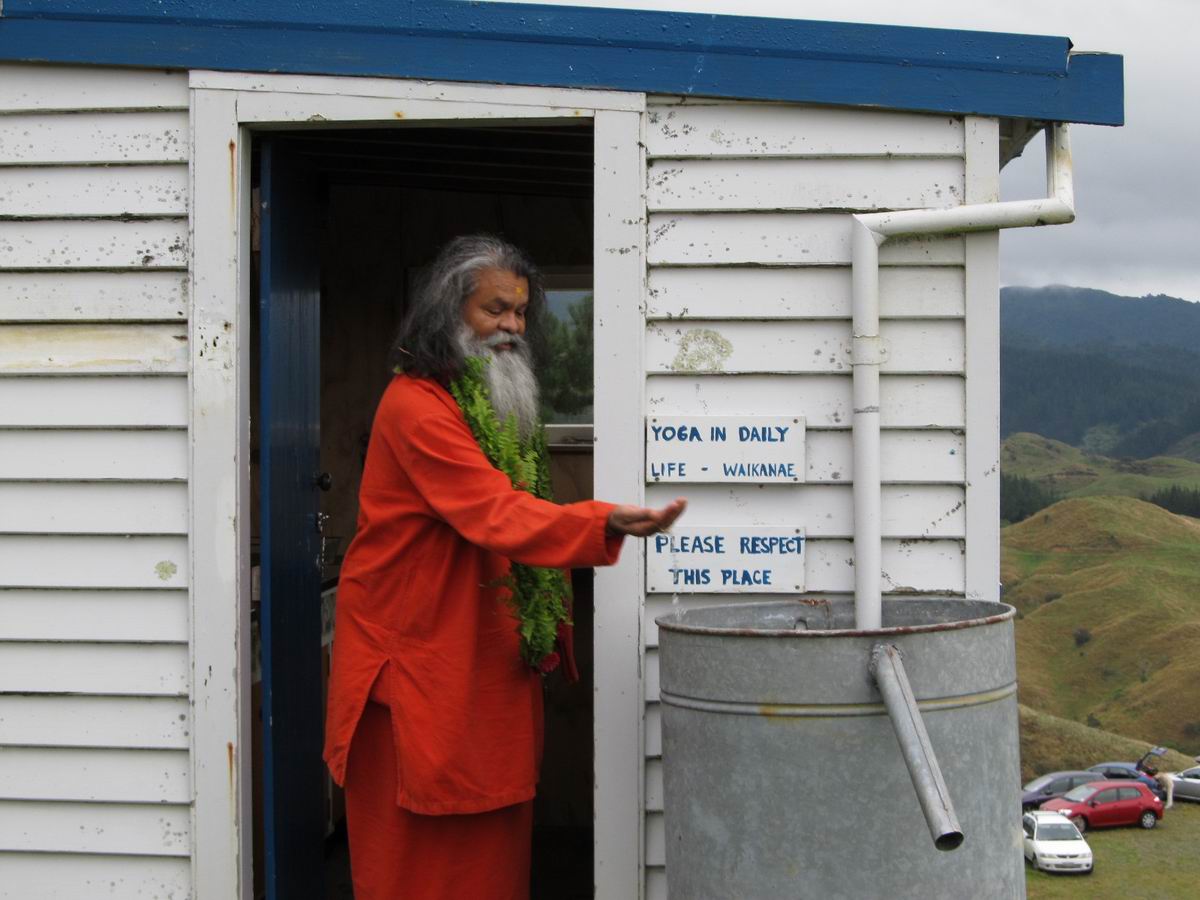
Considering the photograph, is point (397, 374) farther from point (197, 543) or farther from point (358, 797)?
point (358, 797)

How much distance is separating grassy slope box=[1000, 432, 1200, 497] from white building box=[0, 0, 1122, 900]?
105 m

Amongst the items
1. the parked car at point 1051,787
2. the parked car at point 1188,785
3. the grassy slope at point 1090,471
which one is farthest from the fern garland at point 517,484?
the grassy slope at point 1090,471

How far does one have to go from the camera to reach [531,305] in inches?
139

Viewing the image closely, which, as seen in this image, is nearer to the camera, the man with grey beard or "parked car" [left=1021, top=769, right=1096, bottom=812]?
the man with grey beard

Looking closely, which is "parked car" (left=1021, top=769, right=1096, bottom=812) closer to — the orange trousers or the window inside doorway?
the window inside doorway

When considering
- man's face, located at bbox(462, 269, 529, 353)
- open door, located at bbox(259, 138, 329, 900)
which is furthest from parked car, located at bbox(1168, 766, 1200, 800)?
man's face, located at bbox(462, 269, 529, 353)

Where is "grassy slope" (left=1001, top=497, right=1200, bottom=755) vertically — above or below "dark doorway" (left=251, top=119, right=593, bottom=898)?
below

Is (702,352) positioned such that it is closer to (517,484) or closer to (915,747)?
(517,484)

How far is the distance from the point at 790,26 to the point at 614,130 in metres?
0.55

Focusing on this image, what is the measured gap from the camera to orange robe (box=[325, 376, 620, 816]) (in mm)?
3025

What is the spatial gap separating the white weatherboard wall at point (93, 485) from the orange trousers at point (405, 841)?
668 mm

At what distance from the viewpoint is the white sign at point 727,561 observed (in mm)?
3480

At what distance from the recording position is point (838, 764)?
2.69 meters

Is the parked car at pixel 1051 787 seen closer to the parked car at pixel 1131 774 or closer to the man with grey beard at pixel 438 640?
the parked car at pixel 1131 774
